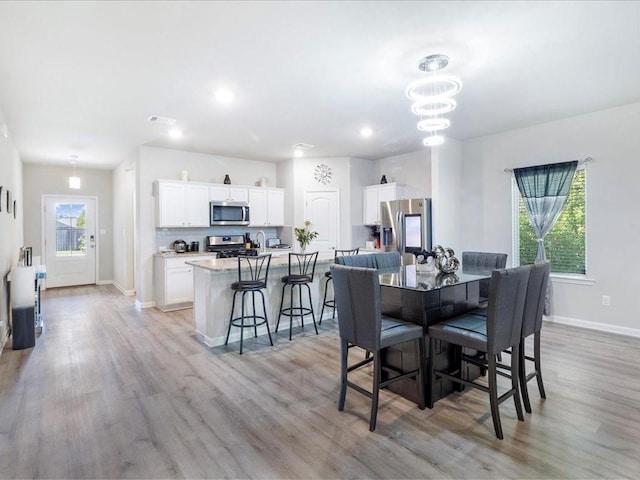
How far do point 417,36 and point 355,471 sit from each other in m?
2.91

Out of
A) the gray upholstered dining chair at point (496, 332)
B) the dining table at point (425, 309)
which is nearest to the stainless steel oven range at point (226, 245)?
the dining table at point (425, 309)

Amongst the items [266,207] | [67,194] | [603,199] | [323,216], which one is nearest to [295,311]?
[323,216]

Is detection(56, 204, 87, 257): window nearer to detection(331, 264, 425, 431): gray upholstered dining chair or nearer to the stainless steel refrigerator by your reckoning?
the stainless steel refrigerator

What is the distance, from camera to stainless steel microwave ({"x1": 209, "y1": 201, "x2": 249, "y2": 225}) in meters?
6.32

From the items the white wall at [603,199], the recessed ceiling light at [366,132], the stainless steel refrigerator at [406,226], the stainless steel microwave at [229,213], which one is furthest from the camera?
the stainless steel microwave at [229,213]

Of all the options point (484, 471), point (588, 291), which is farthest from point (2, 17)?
point (588, 291)

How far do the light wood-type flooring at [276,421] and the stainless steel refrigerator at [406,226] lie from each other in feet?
8.09

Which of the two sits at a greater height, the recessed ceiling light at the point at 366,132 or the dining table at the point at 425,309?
the recessed ceiling light at the point at 366,132

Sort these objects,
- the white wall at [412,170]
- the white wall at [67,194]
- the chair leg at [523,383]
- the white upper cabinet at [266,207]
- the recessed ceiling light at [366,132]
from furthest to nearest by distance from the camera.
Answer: the white wall at [67,194] → the white upper cabinet at [266,207] → the white wall at [412,170] → the recessed ceiling light at [366,132] → the chair leg at [523,383]

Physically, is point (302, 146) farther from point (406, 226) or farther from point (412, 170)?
point (406, 226)

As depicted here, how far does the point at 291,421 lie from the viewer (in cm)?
243

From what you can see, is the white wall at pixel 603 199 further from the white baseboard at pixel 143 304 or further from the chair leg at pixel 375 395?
the white baseboard at pixel 143 304

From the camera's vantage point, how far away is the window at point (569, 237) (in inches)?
180

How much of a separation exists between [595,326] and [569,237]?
3.82 ft
